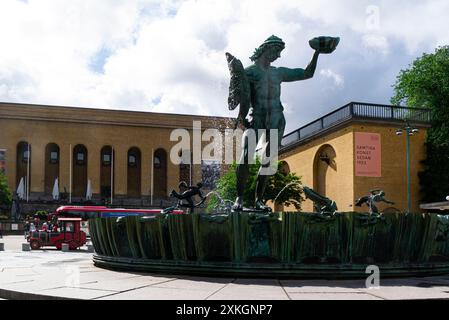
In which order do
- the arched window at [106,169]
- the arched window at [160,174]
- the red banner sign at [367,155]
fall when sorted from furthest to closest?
the arched window at [160,174]
the arched window at [106,169]
the red banner sign at [367,155]

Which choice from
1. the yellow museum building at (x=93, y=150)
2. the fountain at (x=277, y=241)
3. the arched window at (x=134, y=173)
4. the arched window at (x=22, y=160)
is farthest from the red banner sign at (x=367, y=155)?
the arched window at (x=22, y=160)

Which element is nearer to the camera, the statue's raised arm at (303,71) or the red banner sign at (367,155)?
the statue's raised arm at (303,71)

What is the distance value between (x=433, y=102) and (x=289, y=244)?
35.6 meters

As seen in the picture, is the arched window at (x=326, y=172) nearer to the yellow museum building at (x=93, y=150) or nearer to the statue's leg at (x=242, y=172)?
the yellow museum building at (x=93, y=150)

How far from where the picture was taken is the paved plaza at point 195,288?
5.74 m

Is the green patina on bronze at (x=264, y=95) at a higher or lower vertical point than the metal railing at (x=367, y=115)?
lower

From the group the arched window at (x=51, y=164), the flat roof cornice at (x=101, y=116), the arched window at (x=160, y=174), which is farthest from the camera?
the arched window at (x=160, y=174)

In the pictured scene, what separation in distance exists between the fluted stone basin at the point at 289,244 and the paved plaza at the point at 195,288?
0.81 ft

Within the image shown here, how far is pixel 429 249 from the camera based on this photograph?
26.6ft

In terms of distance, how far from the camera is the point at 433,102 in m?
39.3

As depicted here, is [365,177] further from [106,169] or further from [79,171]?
[79,171]

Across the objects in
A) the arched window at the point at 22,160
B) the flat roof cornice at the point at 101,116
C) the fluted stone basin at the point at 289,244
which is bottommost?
the fluted stone basin at the point at 289,244
